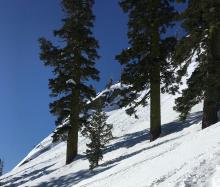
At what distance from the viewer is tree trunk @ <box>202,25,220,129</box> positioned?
48.8ft

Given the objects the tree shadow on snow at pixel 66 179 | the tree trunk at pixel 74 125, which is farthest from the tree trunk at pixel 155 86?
the tree trunk at pixel 74 125

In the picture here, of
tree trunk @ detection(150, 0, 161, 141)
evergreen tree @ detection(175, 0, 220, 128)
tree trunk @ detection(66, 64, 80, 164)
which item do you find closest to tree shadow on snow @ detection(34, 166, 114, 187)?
tree trunk @ detection(66, 64, 80, 164)

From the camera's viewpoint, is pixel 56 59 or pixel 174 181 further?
pixel 56 59

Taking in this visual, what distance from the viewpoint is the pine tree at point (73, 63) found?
25.8m

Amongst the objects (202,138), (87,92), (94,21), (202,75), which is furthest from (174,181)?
(94,21)

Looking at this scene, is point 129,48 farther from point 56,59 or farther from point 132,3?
point 56,59

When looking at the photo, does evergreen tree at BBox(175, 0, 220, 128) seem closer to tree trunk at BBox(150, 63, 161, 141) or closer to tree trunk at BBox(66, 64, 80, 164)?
tree trunk at BBox(150, 63, 161, 141)

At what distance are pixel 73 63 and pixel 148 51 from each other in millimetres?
6550

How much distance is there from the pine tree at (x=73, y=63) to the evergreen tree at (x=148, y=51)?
5066mm

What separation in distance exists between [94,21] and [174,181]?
22.1 meters

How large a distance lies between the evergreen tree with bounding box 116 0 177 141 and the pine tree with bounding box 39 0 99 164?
5066mm

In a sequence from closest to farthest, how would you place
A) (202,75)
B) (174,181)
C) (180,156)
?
1. (174,181)
2. (180,156)
3. (202,75)

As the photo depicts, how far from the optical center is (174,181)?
7238 millimetres

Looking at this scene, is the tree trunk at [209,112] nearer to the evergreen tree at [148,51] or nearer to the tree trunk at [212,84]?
the tree trunk at [212,84]
